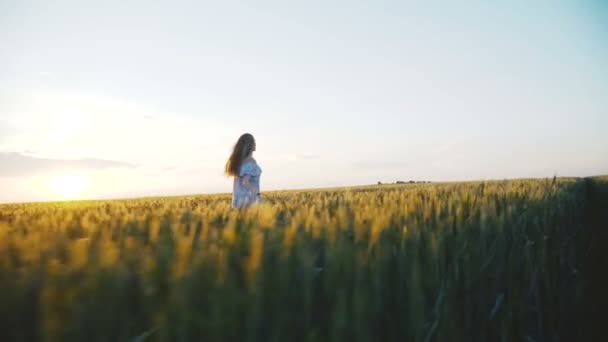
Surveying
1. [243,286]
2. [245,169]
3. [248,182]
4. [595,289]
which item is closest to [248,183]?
[248,182]

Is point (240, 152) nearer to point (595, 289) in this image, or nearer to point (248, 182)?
point (248, 182)

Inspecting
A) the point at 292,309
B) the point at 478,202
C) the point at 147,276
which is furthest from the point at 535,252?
the point at 147,276

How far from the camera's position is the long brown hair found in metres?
7.83

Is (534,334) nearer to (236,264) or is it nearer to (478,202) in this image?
(478,202)

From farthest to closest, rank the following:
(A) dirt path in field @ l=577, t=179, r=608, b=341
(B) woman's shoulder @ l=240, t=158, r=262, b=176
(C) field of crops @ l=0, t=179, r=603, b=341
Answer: (B) woman's shoulder @ l=240, t=158, r=262, b=176 → (A) dirt path in field @ l=577, t=179, r=608, b=341 → (C) field of crops @ l=0, t=179, r=603, b=341

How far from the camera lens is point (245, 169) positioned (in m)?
7.82

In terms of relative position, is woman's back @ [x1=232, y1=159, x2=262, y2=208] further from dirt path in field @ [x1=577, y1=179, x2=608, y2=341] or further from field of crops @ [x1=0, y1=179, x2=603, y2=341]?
field of crops @ [x1=0, y1=179, x2=603, y2=341]

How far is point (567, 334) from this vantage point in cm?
323

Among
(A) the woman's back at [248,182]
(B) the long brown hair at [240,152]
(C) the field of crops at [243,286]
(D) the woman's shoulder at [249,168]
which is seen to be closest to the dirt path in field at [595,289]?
(C) the field of crops at [243,286]

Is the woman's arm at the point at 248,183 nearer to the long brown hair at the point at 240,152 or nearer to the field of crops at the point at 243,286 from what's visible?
the long brown hair at the point at 240,152

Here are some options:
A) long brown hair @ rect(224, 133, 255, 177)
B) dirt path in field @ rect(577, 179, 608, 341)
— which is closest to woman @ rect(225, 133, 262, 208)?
long brown hair @ rect(224, 133, 255, 177)

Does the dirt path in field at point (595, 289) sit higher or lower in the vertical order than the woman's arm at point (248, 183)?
lower

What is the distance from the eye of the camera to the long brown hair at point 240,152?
7829 millimetres

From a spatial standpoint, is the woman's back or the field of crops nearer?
the field of crops
